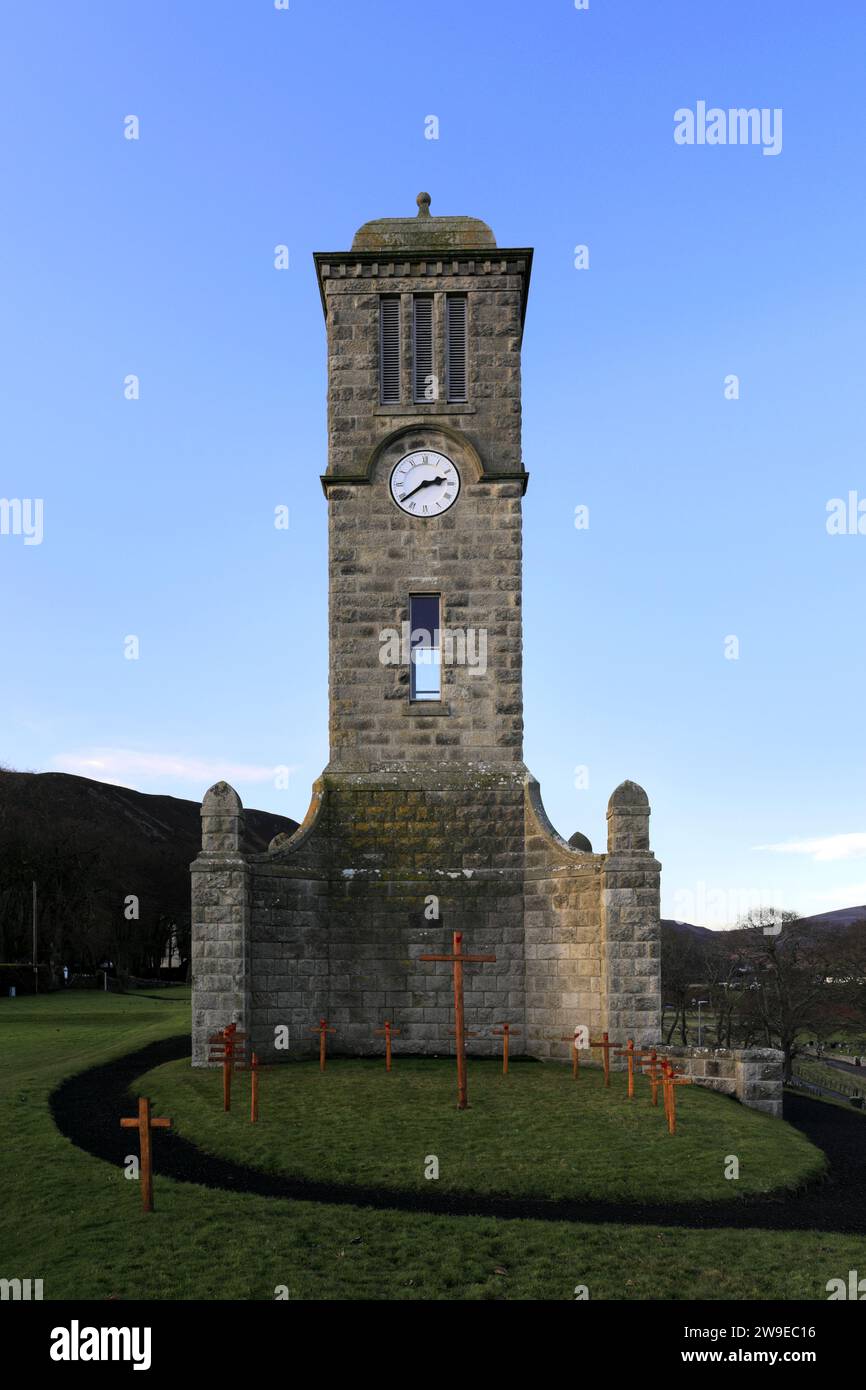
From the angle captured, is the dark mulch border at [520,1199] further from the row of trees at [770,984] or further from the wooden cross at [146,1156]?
the row of trees at [770,984]

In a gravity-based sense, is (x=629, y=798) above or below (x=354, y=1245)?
above

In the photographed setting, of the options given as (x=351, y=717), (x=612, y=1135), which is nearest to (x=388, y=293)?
(x=351, y=717)

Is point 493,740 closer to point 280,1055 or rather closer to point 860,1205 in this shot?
point 280,1055

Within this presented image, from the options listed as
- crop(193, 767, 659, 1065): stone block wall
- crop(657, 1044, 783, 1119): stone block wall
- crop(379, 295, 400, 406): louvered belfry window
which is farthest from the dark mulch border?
crop(379, 295, 400, 406): louvered belfry window

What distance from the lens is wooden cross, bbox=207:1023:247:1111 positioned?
645 inches

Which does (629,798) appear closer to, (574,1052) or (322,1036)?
(574,1052)

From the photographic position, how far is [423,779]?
2308cm

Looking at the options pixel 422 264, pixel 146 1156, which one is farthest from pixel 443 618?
pixel 146 1156

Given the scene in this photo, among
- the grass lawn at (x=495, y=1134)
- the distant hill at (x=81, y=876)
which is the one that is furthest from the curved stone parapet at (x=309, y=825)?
the distant hill at (x=81, y=876)

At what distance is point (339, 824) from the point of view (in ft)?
74.8

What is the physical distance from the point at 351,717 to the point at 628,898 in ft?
23.0

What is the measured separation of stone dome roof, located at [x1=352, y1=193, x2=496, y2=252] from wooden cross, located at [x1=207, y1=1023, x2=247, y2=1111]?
56.6ft

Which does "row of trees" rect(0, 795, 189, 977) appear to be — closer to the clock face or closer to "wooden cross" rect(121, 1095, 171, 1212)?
the clock face

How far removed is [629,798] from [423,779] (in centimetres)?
456
